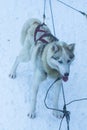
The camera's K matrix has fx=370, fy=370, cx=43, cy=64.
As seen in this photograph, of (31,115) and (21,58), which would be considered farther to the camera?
(21,58)

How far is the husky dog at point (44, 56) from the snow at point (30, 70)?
80mm

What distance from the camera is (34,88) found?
2.52 metres

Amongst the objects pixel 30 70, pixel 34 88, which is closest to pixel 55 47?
pixel 34 88

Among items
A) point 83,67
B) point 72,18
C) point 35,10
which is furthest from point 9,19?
point 83,67

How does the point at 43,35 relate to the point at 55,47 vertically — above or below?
above

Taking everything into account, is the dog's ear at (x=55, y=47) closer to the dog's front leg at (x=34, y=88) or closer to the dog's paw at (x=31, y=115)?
the dog's front leg at (x=34, y=88)

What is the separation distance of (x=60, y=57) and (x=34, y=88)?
Answer: 437mm

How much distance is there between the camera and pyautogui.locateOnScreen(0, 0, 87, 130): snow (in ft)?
8.60

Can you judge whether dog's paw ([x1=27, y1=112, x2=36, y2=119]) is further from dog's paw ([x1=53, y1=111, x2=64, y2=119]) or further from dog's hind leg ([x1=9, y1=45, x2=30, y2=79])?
dog's hind leg ([x1=9, y1=45, x2=30, y2=79])

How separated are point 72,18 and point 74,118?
1360 mm

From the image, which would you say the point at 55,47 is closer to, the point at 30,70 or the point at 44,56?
the point at 44,56

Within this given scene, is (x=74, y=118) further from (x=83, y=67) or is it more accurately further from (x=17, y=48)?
(x=17, y=48)

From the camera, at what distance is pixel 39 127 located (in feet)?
8.48

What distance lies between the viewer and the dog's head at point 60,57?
2168 millimetres
